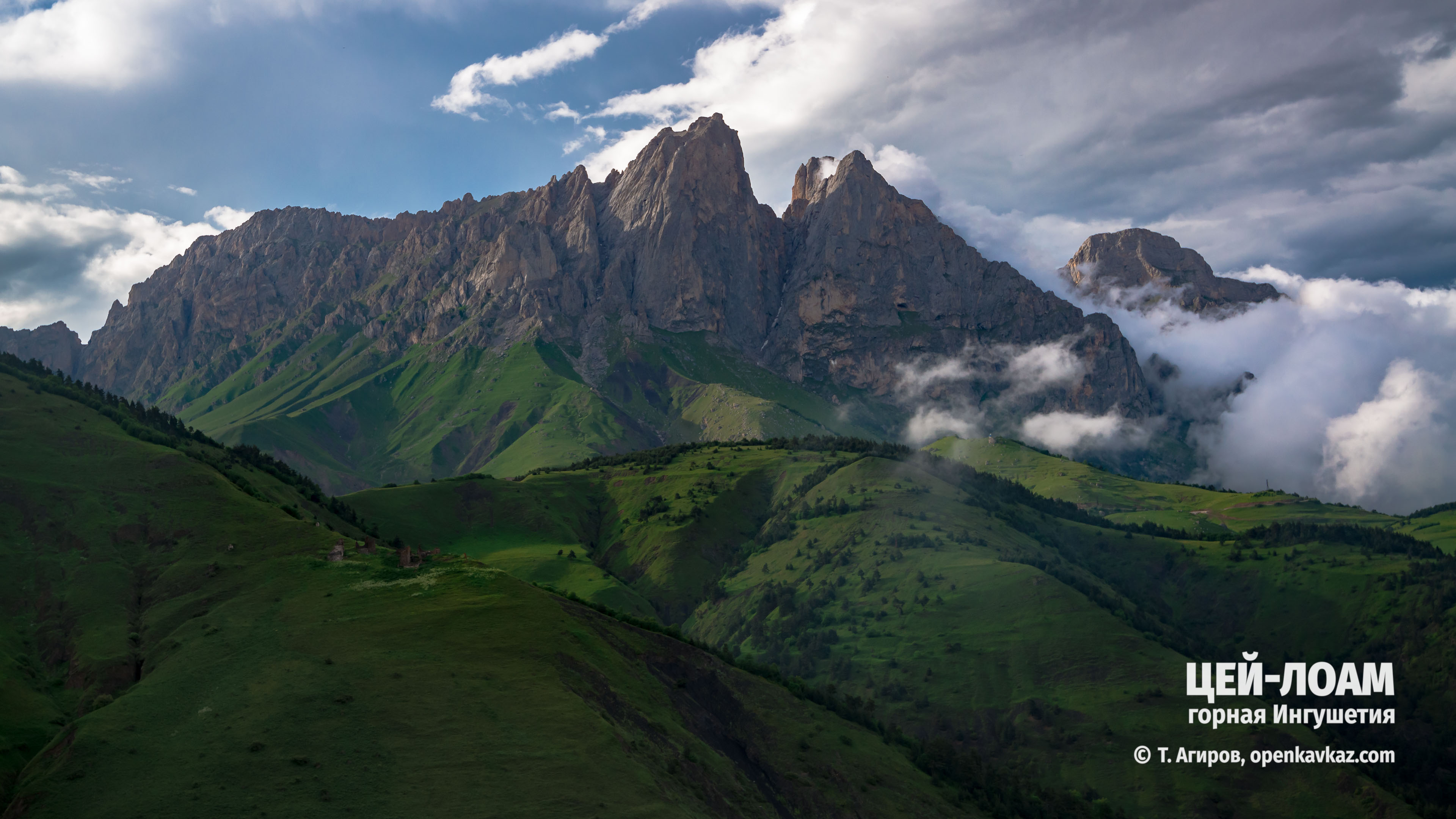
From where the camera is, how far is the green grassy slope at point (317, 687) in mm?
71625

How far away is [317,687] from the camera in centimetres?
8344

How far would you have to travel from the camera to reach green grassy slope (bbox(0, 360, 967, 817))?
235 ft

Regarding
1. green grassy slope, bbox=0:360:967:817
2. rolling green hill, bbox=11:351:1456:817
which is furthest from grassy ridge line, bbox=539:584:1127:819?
green grassy slope, bbox=0:360:967:817

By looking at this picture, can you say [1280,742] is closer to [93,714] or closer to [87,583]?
[93,714]

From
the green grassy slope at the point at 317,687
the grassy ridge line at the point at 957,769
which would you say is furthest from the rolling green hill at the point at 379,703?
the grassy ridge line at the point at 957,769

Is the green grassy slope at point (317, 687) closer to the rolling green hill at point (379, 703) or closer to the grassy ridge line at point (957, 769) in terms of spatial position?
the rolling green hill at point (379, 703)

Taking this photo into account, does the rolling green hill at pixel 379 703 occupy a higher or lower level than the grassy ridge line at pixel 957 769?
higher

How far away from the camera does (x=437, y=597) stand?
108m

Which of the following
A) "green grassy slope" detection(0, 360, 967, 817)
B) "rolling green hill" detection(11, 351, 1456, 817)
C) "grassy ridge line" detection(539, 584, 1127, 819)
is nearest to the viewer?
"green grassy slope" detection(0, 360, 967, 817)

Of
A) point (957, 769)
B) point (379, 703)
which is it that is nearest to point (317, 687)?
point (379, 703)

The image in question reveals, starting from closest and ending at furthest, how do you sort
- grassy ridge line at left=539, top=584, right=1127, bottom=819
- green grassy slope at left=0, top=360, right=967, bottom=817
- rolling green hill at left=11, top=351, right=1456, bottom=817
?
green grassy slope at left=0, top=360, right=967, bottom=817, rolling green hill at left=11, top=351, right=1456, bottom=817, grassy ridge line at left=539, top=584, right=1127, bottom=819

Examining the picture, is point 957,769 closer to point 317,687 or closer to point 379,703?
point 379,703

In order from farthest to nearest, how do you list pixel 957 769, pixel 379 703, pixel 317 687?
pixel 957 769 → pixel 317 687 → pixel 379 703

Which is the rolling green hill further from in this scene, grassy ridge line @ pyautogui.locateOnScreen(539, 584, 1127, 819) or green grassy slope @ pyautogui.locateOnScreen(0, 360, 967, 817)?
grassy ridge line @ pyautogui.locateOnScreen(539, 584, 1127, 819)
